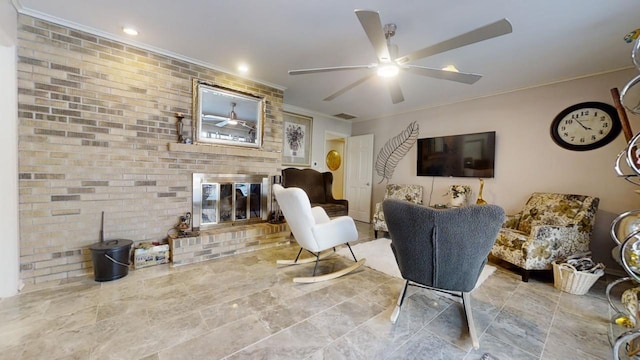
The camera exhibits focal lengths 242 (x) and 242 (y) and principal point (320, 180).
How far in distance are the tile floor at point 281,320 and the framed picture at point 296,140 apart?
2.80 metres

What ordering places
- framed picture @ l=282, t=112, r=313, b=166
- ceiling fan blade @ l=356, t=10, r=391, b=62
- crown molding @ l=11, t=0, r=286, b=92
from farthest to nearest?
framed picture @ l=282, t=112, r=313, b=166 < crown molding @ l=11, t=0, r=286, b=92 < ceiling fan blade @ l=356, t=10, r=391, b=62

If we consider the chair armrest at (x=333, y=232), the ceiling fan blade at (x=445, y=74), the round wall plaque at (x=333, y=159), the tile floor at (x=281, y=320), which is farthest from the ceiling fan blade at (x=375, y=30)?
the round wall plaque at (x=333, y=159)

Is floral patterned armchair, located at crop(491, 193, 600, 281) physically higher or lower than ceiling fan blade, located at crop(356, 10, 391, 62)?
lower

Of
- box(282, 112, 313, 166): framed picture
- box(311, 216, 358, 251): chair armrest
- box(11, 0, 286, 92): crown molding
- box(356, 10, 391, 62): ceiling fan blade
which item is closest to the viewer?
box(356, 10, 391, 62): ceiling fan blade

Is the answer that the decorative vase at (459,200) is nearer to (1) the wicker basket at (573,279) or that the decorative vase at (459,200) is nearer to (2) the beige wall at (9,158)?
(1) the wicker basket at (573,279)

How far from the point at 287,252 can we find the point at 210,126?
195 cm

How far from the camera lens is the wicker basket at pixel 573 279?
2292 millimetres

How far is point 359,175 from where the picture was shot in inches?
226

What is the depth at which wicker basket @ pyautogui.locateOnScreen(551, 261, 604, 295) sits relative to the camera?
90.2 inches

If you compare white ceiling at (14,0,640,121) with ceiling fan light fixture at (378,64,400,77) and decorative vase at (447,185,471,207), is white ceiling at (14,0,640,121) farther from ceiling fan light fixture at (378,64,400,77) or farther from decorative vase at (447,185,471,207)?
decorative vase at (447,185,471,207)

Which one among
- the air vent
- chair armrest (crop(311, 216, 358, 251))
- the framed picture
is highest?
the air vent

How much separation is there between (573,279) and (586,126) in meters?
1.99

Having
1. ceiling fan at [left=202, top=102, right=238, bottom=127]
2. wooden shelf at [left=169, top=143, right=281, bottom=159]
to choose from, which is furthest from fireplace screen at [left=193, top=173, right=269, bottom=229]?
ceiling fan at [left=202, top=102, right=238, bottom=127]

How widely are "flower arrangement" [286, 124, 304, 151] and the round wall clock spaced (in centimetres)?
397
